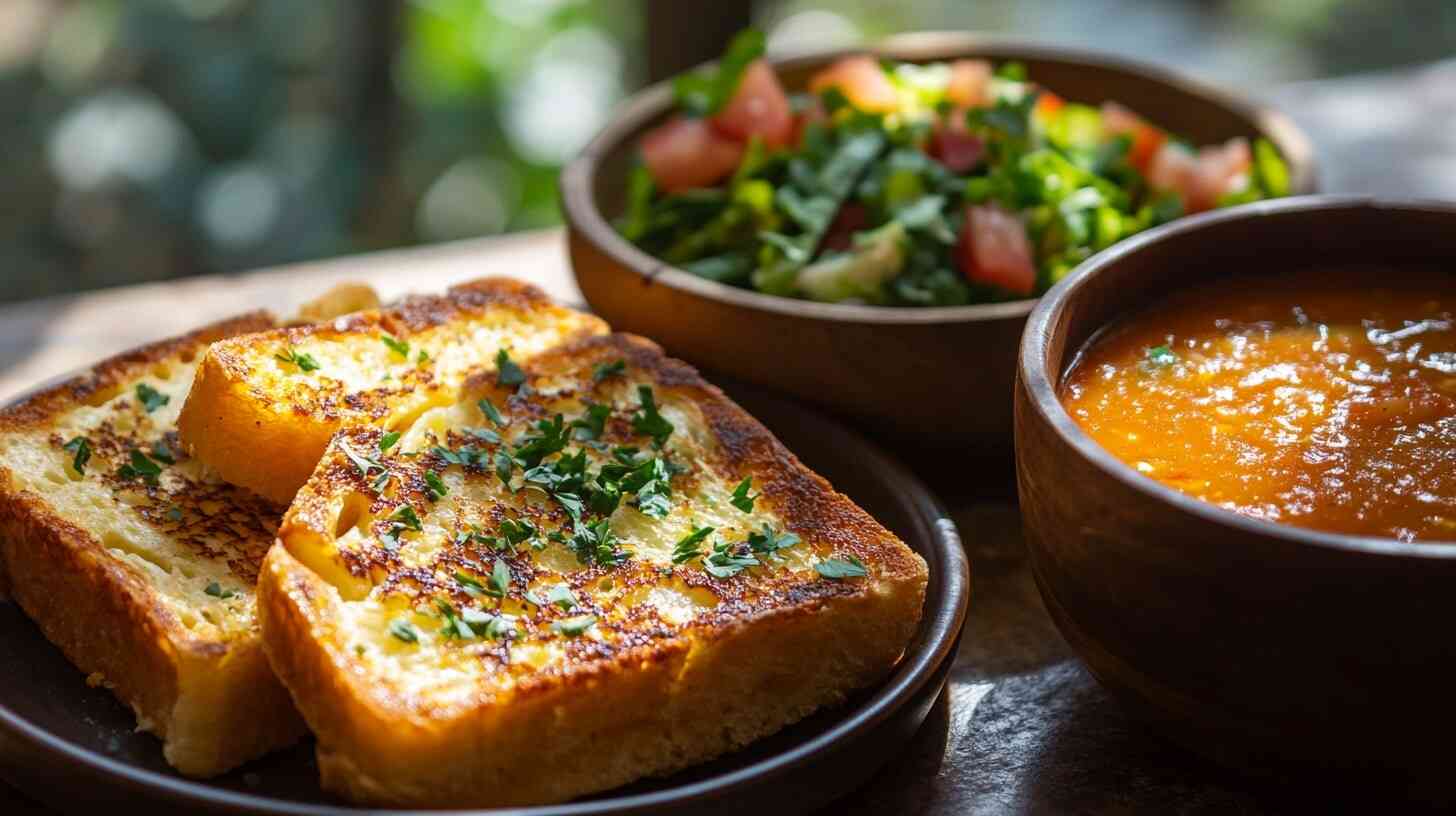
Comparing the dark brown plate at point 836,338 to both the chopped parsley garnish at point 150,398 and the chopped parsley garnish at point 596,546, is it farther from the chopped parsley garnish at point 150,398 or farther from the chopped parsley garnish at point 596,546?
the chopped parsley garnish at point 150,398

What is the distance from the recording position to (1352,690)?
67.7 inches

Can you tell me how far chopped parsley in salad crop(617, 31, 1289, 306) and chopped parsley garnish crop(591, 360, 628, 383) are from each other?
428 millimetres

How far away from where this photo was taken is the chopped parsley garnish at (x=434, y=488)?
218 centimetres

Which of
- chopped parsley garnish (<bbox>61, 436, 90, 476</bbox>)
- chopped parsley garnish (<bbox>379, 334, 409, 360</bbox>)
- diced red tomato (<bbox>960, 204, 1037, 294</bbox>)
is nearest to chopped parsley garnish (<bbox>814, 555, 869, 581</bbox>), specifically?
chopped parsley garnish (<bbox>379, 334, 409, 360</bbox>)

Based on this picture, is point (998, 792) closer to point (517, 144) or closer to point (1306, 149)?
point (1306, 149)

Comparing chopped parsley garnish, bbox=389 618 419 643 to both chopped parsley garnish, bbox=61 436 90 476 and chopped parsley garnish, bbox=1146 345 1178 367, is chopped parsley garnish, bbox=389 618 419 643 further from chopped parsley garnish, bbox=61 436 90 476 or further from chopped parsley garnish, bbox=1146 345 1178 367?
chopped parsley garnish, bbox=1146 345 1178 367

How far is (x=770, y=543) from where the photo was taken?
2195mm

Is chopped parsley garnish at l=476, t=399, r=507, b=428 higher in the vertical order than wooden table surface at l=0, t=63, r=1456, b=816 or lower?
higher

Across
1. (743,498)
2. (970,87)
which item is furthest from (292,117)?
(743,498)

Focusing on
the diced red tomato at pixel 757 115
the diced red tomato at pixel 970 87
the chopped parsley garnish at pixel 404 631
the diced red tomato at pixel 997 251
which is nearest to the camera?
the chopped parsley garnish at pixel 404 631

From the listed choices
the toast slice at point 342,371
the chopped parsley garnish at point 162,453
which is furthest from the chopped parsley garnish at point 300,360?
the chopped parsley garnish at point 162,453

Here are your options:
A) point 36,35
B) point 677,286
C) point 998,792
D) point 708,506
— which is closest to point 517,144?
point 36,35

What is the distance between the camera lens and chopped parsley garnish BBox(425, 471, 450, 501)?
2184 mm

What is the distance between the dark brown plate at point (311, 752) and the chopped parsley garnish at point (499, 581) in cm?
Result: 30
